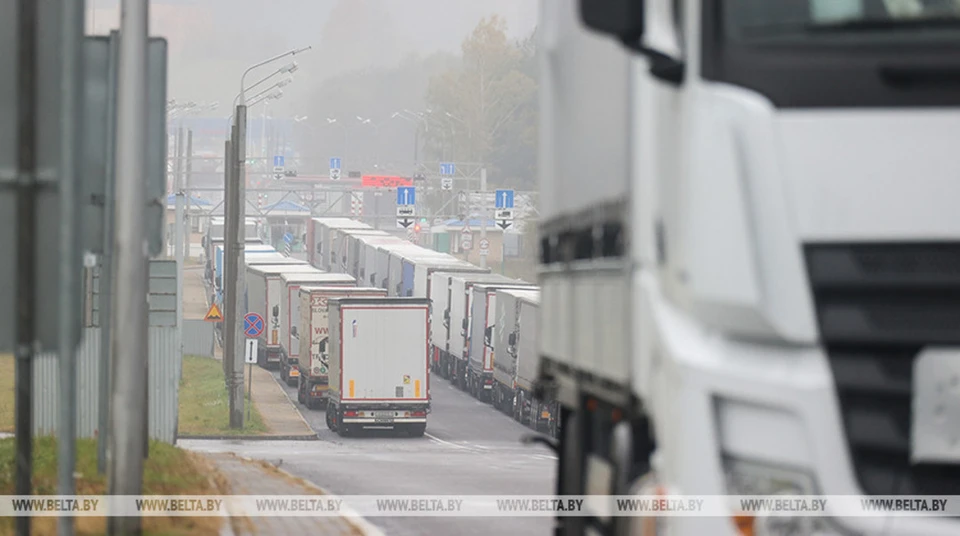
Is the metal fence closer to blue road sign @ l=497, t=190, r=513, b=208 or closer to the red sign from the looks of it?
blue road sign @ l=497, t=190, r=513, b=208

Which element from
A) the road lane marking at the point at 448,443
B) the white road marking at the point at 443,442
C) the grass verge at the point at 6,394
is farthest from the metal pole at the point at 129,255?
the white road marking at the point at 443,442

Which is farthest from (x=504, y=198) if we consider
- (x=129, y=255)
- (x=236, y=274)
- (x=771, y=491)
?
(x=771, y=491)

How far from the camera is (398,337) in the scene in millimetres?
42562

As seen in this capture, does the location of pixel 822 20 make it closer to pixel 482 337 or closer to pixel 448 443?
pixel 448 443

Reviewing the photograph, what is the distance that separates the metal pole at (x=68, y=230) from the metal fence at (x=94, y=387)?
18.7m

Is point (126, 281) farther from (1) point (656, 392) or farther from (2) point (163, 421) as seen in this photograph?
(2) point (163, 421)

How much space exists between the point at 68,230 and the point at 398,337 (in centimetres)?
3439

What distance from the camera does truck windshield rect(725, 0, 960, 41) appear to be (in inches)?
215

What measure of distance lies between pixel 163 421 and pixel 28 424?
75.4 feet

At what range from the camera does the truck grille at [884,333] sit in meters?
5.16

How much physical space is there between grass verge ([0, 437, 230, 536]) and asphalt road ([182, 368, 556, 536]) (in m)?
2.20

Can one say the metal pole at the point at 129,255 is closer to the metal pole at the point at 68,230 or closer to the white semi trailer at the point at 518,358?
the metal pole at the point at 68,230

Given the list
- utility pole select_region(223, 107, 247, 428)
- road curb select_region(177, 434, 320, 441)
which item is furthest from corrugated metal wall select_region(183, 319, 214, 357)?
road curb select_region(177, 434, 320, 441)

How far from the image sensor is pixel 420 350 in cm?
4247
